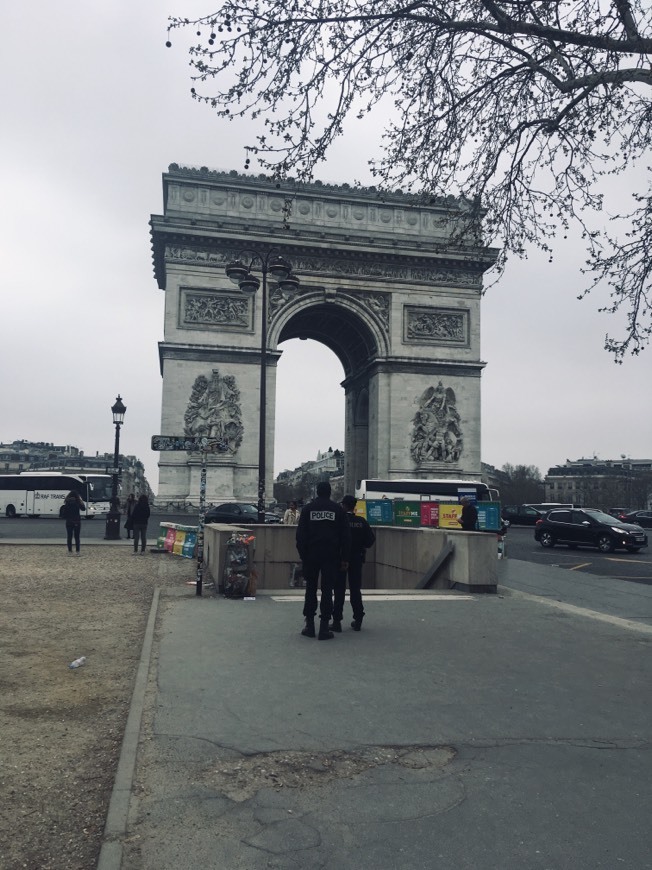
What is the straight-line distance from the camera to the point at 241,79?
8469 mm

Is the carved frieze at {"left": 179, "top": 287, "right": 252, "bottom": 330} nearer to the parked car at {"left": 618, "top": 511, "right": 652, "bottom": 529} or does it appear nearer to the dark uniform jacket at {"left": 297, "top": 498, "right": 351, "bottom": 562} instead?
the parked car at {"left": 618, "top": 511, "right": 652, "bottom": 529}

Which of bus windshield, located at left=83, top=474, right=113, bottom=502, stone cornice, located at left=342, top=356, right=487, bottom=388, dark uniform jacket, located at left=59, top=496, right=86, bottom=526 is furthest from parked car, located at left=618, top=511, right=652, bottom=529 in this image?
dark uniform jacket, located at left=59, top=496, right=86, bottom=526

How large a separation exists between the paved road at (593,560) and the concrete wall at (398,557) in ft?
15.8

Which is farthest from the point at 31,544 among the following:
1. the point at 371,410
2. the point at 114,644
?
the point at 371,410

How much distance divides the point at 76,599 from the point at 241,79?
747cm

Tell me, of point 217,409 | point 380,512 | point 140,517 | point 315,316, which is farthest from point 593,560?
point 315,316

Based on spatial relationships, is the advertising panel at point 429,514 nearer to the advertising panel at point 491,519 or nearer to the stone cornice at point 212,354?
the advertising panel at point 491,519

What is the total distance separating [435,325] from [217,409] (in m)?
13.0

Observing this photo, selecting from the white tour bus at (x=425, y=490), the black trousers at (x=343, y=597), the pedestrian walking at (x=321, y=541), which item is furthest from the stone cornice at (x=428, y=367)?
the pedestrian walking at (x=321, y=541)

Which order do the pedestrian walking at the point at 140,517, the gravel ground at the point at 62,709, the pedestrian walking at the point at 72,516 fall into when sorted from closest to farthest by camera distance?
the gravel ground at the point at 62,709 → the pedestrian walking at the point at 72,516 → the pedestrian walking at the point at 140,517

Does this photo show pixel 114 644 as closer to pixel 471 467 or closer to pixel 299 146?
pixel 299 146

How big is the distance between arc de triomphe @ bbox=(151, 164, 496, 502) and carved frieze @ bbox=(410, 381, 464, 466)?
2.1 inches

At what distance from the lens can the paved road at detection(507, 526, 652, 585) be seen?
690 inches

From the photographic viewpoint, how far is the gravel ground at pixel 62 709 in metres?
3.47
